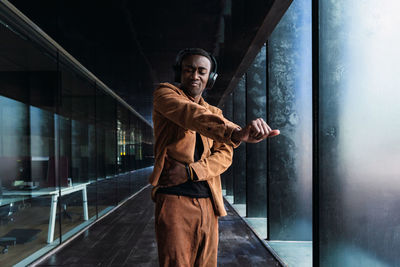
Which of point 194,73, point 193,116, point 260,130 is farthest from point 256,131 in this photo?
point 194,73

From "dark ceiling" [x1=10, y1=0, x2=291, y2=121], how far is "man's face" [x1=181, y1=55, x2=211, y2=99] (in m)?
2.40

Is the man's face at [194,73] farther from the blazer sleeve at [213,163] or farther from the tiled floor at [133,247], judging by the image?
the tiled floor at [133,247]

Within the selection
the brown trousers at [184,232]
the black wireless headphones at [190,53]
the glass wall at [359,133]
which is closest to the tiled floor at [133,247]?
the glass wall at [359,133]

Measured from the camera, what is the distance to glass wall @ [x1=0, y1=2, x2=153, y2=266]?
12.4 feet

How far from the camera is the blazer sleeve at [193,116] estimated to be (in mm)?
880

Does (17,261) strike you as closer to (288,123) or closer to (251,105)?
(288,123)

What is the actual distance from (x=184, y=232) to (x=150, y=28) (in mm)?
3427

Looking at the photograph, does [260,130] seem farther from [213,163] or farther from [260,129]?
[213,163]

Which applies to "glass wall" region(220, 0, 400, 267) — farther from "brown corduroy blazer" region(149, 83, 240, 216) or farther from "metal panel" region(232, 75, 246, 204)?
"metal panel" region(232, 75, 246, 204)

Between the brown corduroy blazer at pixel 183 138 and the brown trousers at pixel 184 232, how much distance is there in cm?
8

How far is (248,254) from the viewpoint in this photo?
351 cm

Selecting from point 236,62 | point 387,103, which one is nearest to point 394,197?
point 387,103

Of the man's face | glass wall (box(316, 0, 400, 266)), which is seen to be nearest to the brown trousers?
the man's face

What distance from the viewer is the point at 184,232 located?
44.3 inches
